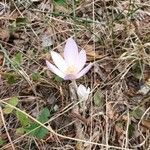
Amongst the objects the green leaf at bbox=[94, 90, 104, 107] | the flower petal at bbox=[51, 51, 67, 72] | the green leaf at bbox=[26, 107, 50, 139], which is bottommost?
the green leaf at bbox=[26, 107, 50, 139]

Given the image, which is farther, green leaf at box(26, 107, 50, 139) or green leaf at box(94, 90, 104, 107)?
green leaf at box(94, 90, 104, 107)

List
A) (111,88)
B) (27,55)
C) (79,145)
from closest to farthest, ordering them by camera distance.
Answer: (79,145) < (111,88) < (27,55)

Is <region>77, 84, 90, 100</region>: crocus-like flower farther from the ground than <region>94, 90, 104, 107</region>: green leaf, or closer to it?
farther from the ground

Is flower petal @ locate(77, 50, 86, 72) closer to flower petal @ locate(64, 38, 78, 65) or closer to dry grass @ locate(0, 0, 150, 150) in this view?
flower petal @ locate(64, 38, 78, 65)

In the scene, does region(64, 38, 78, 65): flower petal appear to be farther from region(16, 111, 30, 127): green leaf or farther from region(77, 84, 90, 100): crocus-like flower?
region(16, 111, 30, 127): green leaf

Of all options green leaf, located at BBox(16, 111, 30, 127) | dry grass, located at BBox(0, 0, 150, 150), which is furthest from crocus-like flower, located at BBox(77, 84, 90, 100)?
green leaf, located at BBox(16, 111, 30, 127)

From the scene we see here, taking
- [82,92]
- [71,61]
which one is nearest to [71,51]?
[71,61]

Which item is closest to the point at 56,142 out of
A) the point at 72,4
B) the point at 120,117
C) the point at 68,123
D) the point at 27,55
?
the point at 68,123

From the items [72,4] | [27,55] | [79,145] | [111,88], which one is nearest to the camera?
[79,145]

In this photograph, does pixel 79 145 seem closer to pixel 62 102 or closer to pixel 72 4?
pixel 62 102
